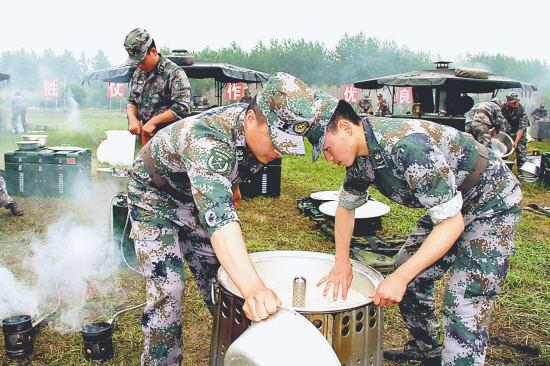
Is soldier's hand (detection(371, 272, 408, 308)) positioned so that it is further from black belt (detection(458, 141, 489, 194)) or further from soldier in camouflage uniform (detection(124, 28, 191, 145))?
soldier in camouflage uniform (detection(124, 28, 191, 145))

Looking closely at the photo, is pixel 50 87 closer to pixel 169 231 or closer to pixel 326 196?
pixel 326 196

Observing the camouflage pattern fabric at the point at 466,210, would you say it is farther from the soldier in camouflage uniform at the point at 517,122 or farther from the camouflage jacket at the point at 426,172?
the soldier in camouflage uniform at the point at 517,122

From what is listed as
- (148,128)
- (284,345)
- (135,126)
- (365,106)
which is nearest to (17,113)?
(365,106)

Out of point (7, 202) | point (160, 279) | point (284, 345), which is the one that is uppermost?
point (284, 345)

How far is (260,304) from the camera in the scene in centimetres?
161

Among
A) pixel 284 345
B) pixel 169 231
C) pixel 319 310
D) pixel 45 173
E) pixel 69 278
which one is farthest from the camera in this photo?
pixel 45 173

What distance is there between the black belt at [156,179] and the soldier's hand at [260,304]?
0.99 m

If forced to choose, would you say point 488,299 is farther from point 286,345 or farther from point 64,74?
point 64,74

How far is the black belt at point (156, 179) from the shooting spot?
8.02ft

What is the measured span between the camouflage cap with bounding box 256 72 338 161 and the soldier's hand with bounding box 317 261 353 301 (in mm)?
729

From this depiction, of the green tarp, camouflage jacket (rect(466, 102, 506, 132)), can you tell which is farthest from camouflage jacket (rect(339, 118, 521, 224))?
the green tarp

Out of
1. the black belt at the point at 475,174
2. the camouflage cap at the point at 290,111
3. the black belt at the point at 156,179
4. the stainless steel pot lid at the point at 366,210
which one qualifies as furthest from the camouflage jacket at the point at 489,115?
the camouflage cap at the point at 290,111

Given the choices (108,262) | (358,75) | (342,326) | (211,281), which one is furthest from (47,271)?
(358,75)

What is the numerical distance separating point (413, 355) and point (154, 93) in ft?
A: 11.7
